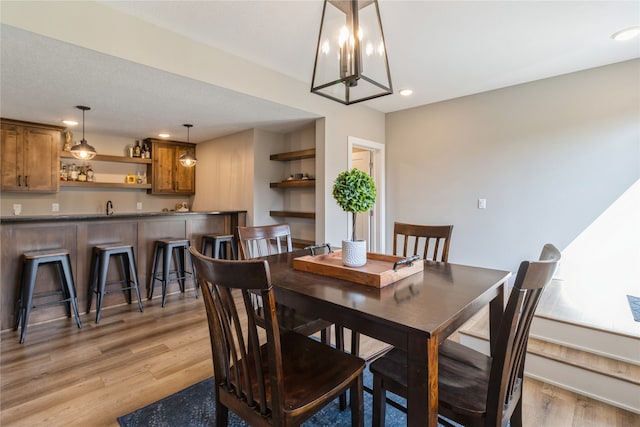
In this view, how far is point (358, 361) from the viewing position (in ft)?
4.32

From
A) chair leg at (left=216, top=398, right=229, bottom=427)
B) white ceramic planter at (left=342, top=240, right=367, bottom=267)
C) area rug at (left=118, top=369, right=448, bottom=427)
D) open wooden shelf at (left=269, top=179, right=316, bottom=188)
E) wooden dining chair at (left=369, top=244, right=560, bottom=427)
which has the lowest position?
area rug at (left=118, top=369, right=448, bottom=427)

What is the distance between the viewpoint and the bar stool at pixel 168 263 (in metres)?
3.48

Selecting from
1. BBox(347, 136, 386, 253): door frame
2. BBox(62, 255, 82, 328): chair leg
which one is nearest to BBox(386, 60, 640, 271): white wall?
BBox(347, 136, 386, 253): door frame

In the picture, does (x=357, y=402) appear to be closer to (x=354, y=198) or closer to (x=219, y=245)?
(x=354, y=198)

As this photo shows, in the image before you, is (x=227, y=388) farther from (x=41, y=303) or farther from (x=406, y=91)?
(x=406, y=91)

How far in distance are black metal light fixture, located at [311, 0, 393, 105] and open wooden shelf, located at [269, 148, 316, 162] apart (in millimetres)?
2093

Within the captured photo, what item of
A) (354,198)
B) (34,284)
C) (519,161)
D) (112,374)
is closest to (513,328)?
(354,198)

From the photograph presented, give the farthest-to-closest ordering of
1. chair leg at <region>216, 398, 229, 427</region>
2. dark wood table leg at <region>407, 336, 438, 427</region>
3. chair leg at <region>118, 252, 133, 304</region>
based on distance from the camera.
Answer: chair leg at <region>118, 252, 133, 304</region>
chair leg at <region>216, 398, 229, 427</region>
dark wood table leg at <region>407, 336, 438, 427</region>

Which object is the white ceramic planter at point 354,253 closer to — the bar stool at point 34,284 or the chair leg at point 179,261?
the bar stool at point 34,284

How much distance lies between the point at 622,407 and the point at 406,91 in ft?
10.9

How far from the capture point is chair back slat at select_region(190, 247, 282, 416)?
0.93 metres

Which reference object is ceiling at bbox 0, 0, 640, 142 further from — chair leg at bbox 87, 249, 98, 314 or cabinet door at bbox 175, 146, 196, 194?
cabinet door at bbox 175, 146, 196, 194

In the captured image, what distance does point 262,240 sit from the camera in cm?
223

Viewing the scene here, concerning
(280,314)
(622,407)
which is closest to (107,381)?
(280,314)
